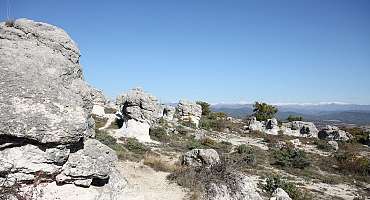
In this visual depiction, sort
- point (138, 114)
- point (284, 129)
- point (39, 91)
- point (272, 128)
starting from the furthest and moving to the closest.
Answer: point (284, 129)
point (272, 128)
point (138, 114)
point (39, 91)

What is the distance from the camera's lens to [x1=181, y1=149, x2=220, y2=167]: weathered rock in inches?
644

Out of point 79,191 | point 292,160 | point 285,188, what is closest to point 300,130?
point 292,160

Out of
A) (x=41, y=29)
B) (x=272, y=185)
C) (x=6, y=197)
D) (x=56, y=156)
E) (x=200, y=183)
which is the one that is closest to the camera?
(x=6, y=197)

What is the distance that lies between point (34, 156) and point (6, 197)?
1125mm

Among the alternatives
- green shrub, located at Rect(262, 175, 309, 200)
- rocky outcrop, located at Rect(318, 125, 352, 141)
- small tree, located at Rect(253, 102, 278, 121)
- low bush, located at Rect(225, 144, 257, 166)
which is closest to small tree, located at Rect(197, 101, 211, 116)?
small tree, located at Rect(253, 102, 278, 121)

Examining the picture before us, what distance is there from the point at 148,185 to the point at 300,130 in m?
46.6

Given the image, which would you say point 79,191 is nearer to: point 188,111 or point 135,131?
point 135,131

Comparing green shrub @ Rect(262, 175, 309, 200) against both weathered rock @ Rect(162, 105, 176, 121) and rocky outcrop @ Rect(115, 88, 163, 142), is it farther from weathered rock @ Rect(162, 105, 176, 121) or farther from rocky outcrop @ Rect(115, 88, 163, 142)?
weathered rock @ Rect(162, 105, 176, 121)

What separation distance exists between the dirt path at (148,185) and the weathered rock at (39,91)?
9.61 feet

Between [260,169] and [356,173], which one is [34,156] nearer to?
[260,169]

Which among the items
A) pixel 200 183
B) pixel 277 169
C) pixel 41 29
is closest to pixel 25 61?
pixel 41 29

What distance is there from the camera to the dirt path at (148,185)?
1293 centimetres

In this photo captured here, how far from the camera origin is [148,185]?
1419 cm

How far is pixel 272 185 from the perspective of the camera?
1844cm
